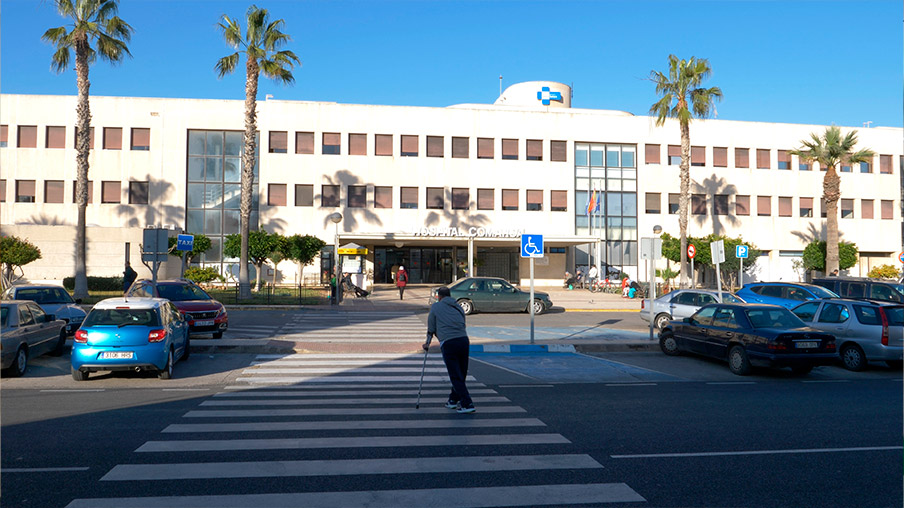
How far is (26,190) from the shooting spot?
41.7 metres

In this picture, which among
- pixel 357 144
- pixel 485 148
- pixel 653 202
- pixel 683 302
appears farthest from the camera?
pixel 653 202

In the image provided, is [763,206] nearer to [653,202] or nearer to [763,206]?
[763,206]

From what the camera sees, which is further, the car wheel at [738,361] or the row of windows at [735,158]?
the row of windows at [735,158]

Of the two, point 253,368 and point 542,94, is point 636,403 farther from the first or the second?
point 542,94

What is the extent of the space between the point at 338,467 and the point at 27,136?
45520 mm

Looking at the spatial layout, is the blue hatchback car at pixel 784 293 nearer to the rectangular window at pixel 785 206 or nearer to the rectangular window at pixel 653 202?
the rectangular window at pixel 653 202

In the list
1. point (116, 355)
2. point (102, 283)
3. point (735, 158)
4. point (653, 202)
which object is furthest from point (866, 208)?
point (116, 355)

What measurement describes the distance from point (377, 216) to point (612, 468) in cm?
3826

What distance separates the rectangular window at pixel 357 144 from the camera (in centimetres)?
4397

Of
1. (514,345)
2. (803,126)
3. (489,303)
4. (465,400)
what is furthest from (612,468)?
(803,126)

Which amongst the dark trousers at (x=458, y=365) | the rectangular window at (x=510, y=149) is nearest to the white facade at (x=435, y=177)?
the rectangular window at (x=510, y=149)

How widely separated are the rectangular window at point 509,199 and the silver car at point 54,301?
31091 mm

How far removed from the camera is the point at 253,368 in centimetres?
1338

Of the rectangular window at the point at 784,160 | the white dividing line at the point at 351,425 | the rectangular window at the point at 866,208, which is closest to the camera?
the white dividing line at the point at 351,425
